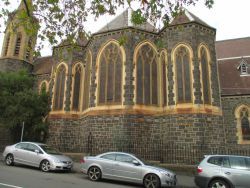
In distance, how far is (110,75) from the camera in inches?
778

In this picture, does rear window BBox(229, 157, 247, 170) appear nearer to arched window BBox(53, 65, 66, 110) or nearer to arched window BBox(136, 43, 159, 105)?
arched window BBox(136, 43, 159, 105)

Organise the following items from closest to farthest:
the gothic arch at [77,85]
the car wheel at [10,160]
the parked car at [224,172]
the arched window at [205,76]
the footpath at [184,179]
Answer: the parked car at [224,172] < the footpath at [184,179] < the car wheel at [10,160] < the arched window at [205,76] < the gothic arch at [77,85]

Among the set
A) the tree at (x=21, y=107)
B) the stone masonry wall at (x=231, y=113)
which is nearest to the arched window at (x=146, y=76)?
the stone masonry wall at (x=231, y=113)

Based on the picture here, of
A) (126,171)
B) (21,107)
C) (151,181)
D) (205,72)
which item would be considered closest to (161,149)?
(205,72)

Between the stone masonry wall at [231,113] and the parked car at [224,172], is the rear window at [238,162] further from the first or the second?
the stone masonry wall at [231,113]

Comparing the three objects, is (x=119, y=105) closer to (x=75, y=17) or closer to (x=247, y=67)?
(x=75, y=17)

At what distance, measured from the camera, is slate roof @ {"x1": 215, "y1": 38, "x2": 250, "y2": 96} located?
70.4 ft

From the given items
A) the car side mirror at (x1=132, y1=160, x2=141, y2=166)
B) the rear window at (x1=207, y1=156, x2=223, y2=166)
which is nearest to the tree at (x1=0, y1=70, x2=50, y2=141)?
the car side mirror at (x1=132, y1=160, x2=141, y2=166)

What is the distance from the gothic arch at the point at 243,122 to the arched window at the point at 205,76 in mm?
3880

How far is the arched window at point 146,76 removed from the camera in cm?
1903

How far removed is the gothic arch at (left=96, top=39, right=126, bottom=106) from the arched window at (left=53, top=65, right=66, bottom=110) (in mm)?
4643

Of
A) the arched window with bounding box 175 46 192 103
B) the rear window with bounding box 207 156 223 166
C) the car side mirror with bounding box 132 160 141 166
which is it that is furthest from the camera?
the arched window with bounding box 175 46 192 103

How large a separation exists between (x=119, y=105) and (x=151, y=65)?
166 inches

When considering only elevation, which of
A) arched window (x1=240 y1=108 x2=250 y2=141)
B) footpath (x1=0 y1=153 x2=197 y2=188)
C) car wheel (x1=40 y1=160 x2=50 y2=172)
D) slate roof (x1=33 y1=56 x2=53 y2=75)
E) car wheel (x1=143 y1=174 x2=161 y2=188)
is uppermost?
slate roof (x1=33 y1=56 x2=53 y2=75)
